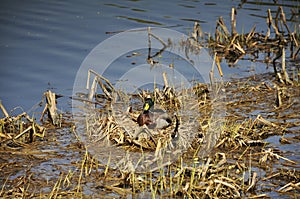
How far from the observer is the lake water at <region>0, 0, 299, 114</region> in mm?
8711

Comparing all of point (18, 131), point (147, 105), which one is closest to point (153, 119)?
point (147, 105)

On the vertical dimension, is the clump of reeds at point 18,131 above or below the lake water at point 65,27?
below

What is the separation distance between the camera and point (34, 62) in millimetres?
9555

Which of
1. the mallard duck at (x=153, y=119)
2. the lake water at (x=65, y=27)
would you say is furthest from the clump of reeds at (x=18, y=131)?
the mallard duck at (x=153, y=119)

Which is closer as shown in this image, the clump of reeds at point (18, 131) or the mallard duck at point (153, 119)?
the clump of reeds at point (18, 131)

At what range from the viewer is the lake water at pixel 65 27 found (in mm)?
8711

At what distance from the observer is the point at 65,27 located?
1145 centimetres

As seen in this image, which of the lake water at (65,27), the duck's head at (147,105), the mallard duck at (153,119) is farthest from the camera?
the lake water at (65,27)

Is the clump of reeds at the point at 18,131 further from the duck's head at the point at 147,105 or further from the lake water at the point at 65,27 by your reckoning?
the duck's head at the point at 147,105

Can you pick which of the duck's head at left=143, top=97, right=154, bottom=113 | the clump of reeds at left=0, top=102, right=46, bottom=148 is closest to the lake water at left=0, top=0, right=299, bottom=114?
the clump of reeds at left=0, top=102, right=46, bottom=148

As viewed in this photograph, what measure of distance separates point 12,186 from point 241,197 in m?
1.98

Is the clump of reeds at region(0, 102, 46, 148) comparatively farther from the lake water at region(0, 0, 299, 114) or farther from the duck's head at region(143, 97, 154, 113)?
the duck's head at region(143, 97, 154, 113)

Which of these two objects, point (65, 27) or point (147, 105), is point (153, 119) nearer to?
point (147, 105)

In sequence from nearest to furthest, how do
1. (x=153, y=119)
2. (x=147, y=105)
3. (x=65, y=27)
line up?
(x=153, y=119)
(x=147, y=105)
(x=65, y=27)
